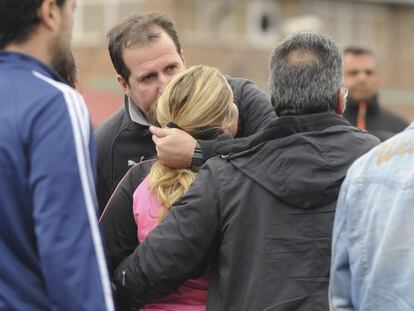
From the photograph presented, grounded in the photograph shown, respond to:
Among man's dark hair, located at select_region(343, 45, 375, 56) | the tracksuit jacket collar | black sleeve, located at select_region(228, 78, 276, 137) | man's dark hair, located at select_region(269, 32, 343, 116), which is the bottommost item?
man's dark hair, located at select_region(343, 45, 375, 56)

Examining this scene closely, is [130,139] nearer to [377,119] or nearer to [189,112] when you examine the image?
[189,112]

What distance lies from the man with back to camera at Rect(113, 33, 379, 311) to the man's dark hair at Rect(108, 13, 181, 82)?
1022 mm

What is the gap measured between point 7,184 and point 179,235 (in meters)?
0.70

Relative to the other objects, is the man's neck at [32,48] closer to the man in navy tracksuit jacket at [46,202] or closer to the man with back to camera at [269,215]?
the man in navy tracksuit jacket at [46,202]

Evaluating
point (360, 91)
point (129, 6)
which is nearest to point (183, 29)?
point (129, 6)

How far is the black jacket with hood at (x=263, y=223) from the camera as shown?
9.66ft

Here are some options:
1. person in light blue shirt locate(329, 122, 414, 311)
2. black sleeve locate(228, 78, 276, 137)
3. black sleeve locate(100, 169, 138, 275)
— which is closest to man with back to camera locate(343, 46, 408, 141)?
black sleeve locate(228, 78, 276, 137)

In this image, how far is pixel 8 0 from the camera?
2.60 meters

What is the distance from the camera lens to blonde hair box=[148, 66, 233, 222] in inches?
124

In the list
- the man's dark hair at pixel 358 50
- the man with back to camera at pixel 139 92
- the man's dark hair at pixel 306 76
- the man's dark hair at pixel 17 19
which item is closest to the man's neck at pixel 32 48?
the man's dark hair at pixel 17 19

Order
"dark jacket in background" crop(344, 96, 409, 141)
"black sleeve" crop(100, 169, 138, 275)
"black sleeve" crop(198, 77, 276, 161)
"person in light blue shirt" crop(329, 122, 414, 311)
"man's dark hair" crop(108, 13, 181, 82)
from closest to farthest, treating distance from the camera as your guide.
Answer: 1. "person in light blue shirt" crop(329, 122, 414, 311)
2. "black sleeve" crop(100, 169, 138, 275)
3. "black sleeve" crop(198, 77, 276, 161)
4. "man's dark hair" crop(108, 13, 181, 82)
5. "dark jacket in background" crop(344, 96, 409, 141)

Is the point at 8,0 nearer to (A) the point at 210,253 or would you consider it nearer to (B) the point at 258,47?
(A) the point at 210,253

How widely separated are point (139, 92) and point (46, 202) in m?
1.56

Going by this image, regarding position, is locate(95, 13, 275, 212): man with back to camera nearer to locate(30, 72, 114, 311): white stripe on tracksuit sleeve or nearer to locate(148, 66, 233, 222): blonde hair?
locate(148, 66, 233, 222): blonde hair
